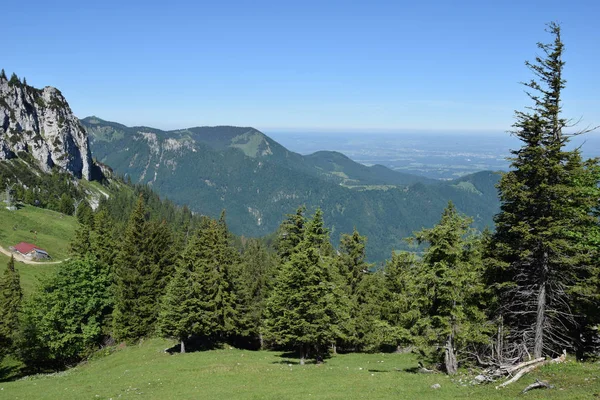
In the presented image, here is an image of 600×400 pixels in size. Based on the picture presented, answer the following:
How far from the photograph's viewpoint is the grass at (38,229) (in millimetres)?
110838

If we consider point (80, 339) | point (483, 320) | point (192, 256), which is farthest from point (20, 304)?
point (483, 320)

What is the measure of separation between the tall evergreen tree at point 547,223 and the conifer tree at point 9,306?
49.8 meters

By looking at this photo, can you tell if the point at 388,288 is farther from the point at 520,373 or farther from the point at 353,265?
the point at 520,373

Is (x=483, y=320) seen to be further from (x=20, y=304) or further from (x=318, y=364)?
(x=20, y=304)

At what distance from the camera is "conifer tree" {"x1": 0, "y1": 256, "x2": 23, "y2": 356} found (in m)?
49.3

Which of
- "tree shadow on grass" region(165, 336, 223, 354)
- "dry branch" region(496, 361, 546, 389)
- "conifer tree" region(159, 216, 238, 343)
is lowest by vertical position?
"tree shadow on grass" region(165, 336, 223, 354)

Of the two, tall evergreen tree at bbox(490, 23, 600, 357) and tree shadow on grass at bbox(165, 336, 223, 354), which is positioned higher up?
tall evergreen tree at bbox(490, 23, 600, 357)

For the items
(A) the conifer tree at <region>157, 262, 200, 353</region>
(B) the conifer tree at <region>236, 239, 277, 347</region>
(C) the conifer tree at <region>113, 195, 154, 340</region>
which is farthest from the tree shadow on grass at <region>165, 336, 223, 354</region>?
(C) the conifer tree at <region>113, 195, 154, 340</region>

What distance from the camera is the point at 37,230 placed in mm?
127562

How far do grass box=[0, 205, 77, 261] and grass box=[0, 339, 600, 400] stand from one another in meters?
75.6

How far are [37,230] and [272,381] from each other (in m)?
123

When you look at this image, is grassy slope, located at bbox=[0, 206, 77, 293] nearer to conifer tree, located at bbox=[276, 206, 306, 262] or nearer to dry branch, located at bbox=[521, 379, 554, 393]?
conifer tree, located at bbox=[276, 206, 306, 262]

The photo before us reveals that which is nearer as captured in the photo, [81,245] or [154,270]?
[154,270]

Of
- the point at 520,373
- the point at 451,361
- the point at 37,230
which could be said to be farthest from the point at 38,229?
the point at 520,373
